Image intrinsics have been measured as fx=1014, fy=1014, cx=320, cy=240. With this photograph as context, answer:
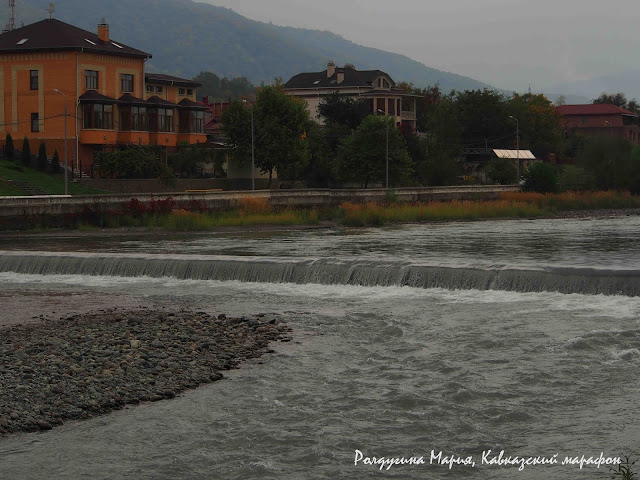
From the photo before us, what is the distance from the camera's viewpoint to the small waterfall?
30.9 m

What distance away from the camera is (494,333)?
24672 mm

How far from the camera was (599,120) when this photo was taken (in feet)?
569

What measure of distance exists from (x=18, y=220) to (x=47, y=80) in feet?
94.5

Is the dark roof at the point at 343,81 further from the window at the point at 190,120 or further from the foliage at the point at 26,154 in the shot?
the foliage at the point at 26,154

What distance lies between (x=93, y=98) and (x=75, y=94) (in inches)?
63.5

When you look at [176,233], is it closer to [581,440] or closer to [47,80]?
[47,80]

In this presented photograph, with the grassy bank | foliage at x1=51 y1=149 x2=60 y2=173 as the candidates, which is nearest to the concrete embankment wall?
the grassy bank

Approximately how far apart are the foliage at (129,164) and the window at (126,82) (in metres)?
8.89

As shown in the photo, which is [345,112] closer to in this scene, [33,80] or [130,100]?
[130,100]

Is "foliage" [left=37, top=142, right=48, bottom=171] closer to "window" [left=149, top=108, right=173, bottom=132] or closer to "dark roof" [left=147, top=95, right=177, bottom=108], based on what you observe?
"window" [left=149, top=108, right=173, bottom=132]

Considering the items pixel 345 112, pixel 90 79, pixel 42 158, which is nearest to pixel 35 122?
pixel 90 79

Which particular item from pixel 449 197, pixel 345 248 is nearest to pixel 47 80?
pixel 449 197

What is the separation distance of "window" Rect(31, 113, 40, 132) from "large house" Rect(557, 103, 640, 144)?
106744mm

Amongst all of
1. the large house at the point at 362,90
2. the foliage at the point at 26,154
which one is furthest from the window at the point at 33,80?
the large house at the point at 362,90
